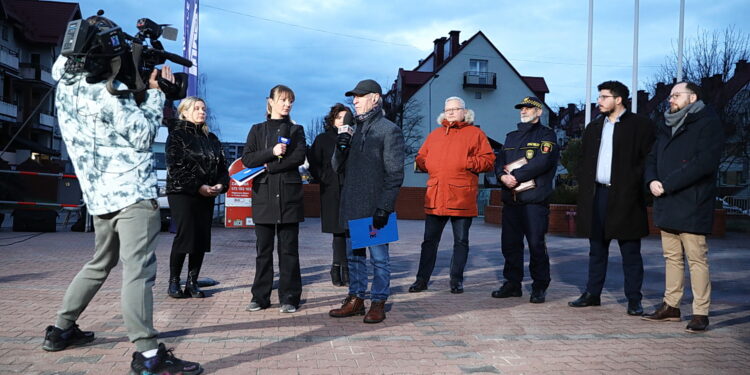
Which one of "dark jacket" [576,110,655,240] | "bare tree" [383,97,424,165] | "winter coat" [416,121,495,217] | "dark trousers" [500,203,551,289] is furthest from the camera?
"bare tree" [383,97,424,165]

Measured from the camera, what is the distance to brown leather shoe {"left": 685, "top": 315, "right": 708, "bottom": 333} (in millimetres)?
5191

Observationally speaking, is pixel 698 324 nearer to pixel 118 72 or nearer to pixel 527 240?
pixel 527 240

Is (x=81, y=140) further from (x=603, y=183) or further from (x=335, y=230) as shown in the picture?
(x=603, y=183)

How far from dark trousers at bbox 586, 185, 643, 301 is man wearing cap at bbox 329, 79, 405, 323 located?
225 centimetres

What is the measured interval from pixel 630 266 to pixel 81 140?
4924 mm

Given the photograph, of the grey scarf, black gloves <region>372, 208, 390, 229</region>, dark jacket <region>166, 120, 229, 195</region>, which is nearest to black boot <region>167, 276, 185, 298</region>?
dark jacket <region>166, 120, 229, 195</region>

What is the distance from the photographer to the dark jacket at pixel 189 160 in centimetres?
614

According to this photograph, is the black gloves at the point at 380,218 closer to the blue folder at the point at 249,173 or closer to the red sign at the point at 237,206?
the blue folder at the point at 249,173

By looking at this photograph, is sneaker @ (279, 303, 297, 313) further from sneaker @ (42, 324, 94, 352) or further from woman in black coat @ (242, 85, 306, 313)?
sneaker @ (42, 324, 94, 352)

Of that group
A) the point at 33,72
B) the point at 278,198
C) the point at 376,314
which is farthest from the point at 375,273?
the point at 33,72

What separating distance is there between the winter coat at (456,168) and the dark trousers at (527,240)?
47 cm

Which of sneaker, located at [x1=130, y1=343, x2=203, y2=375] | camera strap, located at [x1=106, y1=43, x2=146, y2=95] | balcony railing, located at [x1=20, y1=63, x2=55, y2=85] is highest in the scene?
balcony railing, located at [x1=20, y1=63, x2=55, y2=85]

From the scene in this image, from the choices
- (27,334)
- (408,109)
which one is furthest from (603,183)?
(408,109)

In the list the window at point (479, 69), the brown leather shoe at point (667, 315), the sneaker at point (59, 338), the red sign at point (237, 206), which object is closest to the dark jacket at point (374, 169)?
the sneaker at point (59, 338)
